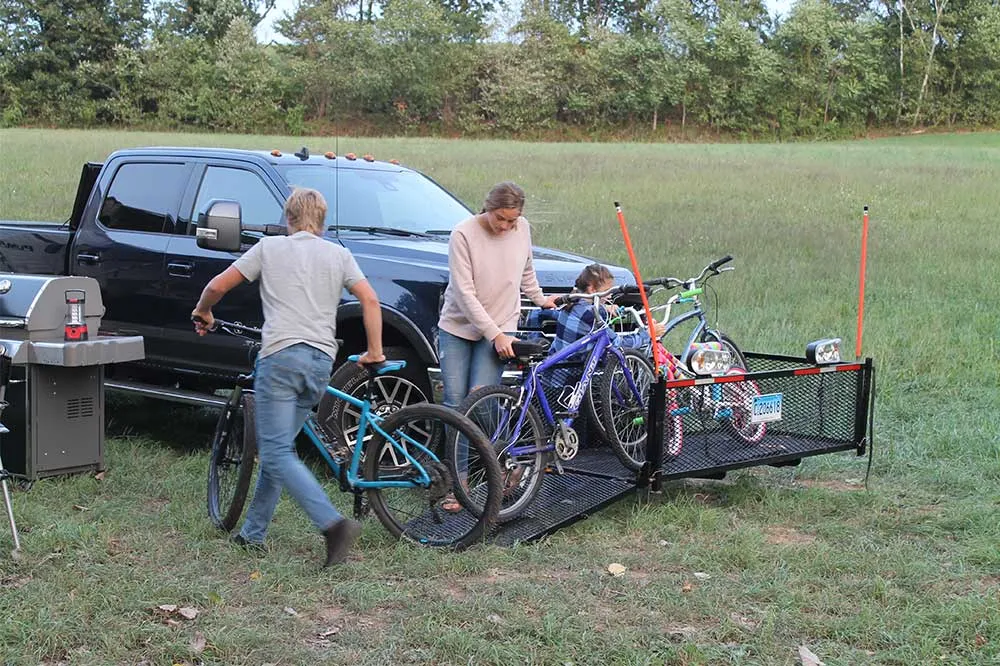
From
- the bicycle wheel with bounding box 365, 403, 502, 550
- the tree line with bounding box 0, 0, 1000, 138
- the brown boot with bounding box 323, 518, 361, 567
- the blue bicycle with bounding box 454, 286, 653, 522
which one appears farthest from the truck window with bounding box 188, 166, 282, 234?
the tree line with bounding box 0, 0, 1000, 138

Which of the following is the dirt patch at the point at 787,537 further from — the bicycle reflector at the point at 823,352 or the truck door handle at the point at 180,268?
the truck door handle at the point at 180,268

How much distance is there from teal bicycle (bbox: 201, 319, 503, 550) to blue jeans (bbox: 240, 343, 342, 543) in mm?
260

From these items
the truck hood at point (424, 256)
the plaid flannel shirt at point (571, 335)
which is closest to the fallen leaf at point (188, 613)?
the plaid flannel shirt at point (571, 335)

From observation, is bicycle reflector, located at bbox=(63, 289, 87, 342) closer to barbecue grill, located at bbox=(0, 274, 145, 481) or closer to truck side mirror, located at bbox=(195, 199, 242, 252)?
barbecue grill, located at bbox=(0, 274, 145, 481)

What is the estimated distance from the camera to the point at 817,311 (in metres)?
13.0

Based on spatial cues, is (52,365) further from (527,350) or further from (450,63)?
(450,63)

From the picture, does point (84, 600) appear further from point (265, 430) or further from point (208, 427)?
point (208, 427)

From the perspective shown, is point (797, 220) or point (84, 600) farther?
point (797, 220)

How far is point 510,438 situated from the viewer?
5.89 metres

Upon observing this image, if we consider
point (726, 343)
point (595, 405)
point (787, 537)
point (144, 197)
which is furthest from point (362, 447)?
point (144, 197)

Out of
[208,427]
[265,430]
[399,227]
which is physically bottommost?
[208,427]

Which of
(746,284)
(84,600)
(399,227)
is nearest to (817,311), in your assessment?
(746,284)

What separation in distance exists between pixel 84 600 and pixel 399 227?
3590mm

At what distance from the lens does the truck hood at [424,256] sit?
7168 mm
